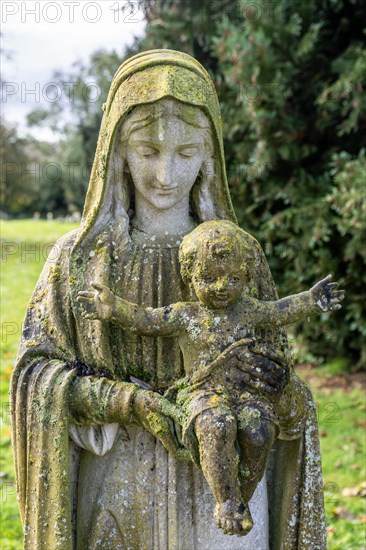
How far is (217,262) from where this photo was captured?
2.52m

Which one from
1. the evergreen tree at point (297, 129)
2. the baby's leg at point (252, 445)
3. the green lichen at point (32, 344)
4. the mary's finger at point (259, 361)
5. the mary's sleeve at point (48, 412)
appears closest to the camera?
the baby's leg at point (252, 445)

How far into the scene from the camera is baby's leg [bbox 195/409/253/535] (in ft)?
7.77

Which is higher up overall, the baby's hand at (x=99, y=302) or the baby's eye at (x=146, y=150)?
the baby's eye at (x=146, y=150)

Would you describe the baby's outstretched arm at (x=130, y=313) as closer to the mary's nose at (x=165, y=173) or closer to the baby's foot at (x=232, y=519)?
the mary's nose at (x=165, y=173)

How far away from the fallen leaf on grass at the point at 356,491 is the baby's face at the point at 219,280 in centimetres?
493

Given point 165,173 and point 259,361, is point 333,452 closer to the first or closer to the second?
point 259,361

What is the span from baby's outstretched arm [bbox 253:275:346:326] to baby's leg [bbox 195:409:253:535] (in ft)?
1.43

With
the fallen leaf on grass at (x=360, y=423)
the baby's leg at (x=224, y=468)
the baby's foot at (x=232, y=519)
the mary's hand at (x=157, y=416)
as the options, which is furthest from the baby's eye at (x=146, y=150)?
the fallen leaf on grass at (x=360, y=423)

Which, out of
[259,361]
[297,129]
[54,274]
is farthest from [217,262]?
[297,129]

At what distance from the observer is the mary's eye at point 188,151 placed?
9.41 feet

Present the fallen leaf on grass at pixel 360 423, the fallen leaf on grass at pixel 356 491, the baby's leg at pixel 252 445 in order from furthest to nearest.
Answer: the fallen leaf on grass at pixel 360 423 → the fallen leaf on grass at pixel 356 491 → the baby's leg at pixel 252 445

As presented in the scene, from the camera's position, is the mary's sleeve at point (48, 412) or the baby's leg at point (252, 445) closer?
the baby's leg at point (252, 445)

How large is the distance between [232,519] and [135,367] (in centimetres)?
80

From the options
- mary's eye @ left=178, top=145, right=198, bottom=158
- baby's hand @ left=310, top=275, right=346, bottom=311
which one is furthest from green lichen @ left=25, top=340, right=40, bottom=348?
baby's hand @ left=310, top=275, right=346, bottom=311
